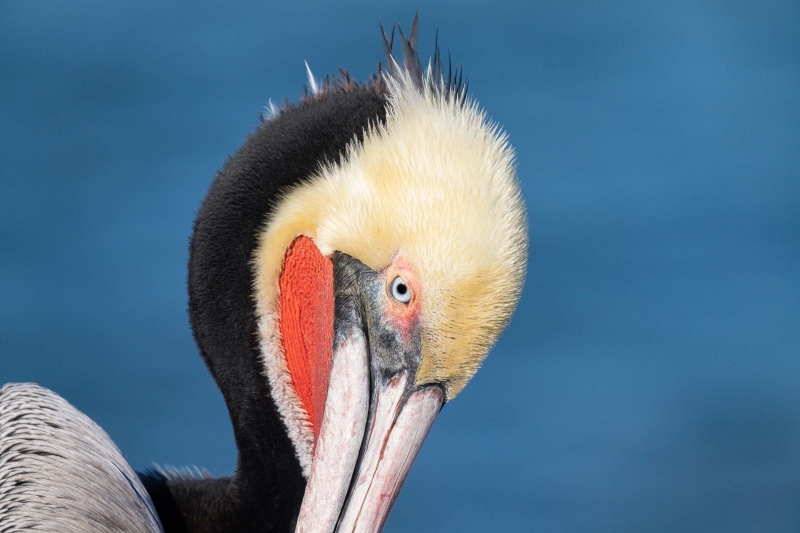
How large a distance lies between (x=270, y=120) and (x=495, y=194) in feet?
1.76

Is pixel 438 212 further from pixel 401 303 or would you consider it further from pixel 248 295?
pixel 248 295

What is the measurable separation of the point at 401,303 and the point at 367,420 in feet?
0.72

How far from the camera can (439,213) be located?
170 centimetres

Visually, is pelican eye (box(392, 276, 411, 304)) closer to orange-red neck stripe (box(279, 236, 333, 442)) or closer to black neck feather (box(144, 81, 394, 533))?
orange-red neck stripe (box(279, 236, 333, 442))

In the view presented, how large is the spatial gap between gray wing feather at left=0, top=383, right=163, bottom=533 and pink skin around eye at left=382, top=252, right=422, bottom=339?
656 mm

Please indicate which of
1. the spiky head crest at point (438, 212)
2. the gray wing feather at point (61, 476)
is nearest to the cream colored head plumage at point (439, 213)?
the spiky head crest at point (438, 212)

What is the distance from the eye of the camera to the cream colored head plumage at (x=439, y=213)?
1696mm

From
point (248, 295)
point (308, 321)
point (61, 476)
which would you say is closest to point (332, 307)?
point (308, 321)

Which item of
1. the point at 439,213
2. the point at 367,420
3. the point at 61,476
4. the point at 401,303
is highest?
A: the point at 439,213

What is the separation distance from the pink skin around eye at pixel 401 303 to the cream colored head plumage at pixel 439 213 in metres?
0.02

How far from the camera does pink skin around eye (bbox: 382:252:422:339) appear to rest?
175 centimetres

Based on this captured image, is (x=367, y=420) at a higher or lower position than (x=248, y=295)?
lower

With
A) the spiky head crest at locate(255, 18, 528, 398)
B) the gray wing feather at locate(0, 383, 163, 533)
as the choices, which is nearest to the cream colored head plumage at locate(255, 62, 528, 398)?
the spiky head crest at locate(255, 18, 528, 398)

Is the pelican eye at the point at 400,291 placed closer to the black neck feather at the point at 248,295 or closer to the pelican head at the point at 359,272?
the pelican head at the point at 359,272
